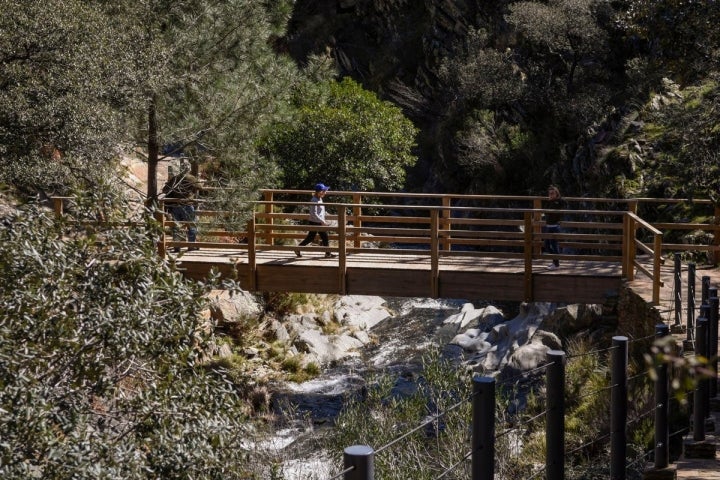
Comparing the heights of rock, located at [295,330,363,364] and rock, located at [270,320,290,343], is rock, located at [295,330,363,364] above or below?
below

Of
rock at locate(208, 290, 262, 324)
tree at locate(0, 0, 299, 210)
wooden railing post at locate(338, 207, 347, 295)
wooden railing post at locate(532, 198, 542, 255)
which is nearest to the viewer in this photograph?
tree at locate(0, 0, 299, 210)

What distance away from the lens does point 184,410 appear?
5.98m

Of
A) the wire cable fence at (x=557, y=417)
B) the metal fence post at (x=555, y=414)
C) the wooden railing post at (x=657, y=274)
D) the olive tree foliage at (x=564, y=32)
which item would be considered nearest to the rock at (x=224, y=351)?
the wooden railing post at (x=657, y=274)

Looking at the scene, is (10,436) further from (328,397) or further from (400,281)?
(328,397)

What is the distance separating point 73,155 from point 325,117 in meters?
12.2

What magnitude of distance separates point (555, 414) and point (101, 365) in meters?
2.97

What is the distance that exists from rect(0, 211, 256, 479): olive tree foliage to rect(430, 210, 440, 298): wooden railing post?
7.46 metres

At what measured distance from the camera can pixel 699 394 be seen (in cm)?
630

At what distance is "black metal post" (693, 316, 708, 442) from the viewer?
20.5 ft

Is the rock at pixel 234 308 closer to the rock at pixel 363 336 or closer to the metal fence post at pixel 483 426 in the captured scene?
the rock at pixel 363 336

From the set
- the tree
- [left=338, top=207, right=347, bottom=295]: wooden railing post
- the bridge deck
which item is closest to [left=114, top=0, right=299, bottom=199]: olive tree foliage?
the tree

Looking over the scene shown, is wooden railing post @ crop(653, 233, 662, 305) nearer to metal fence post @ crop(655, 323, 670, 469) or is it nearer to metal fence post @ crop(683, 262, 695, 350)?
metal fence post @ crop(683, 262, 695, 350)

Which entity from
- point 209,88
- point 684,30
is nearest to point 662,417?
point 684,30

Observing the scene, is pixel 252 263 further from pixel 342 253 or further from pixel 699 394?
pixel 699 394
